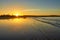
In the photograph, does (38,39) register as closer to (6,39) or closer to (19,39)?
(19,39)

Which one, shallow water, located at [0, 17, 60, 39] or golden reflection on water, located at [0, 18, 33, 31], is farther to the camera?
golden reflection on water, located at [0, 18, 33, 31]

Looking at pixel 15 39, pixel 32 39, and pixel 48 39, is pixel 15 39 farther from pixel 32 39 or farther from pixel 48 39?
pixel 48 39

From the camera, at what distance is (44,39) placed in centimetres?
1336

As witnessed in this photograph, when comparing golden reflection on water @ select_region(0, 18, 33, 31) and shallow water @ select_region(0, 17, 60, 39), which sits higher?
shallow water @ select_region(0, 17, 60, 39)

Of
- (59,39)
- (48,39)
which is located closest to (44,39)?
(48,39)

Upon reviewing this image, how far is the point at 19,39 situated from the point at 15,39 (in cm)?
37

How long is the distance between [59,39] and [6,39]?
479 cm

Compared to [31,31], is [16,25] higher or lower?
Answer: lower

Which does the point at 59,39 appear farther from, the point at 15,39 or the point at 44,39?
the point at 15,39

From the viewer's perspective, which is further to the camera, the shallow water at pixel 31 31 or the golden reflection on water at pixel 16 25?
the golden reflection on water at pixel 16 25

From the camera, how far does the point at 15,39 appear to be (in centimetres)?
1368

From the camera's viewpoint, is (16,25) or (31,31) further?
(16,25)

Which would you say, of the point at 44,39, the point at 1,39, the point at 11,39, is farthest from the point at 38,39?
the point at 1,39

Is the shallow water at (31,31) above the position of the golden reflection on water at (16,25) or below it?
above
